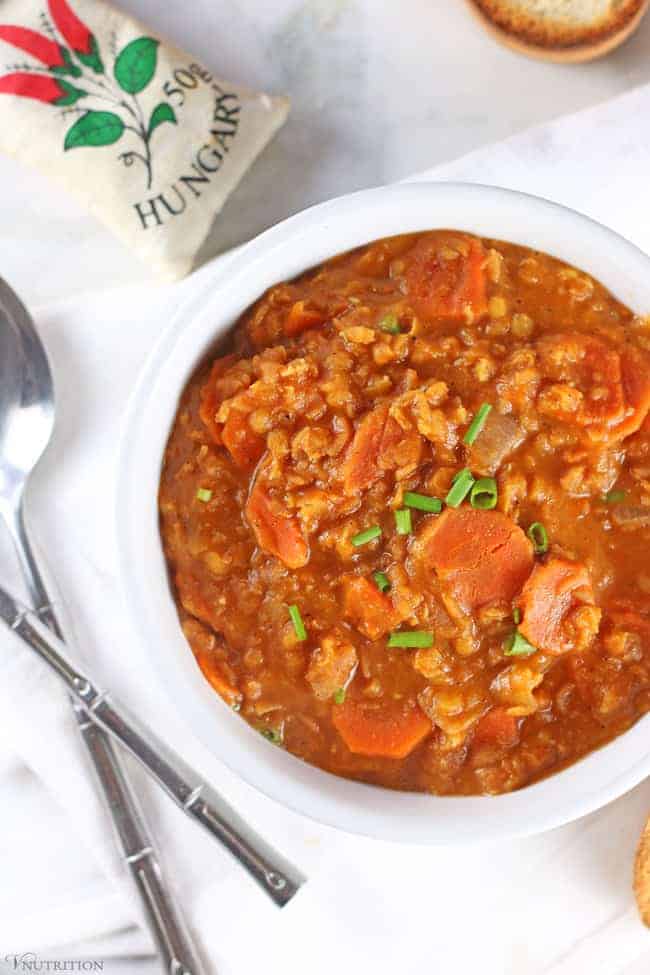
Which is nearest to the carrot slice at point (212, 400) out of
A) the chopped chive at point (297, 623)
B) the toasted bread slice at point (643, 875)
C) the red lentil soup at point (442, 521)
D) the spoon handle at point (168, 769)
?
the red lentil soup at point (442, 521)

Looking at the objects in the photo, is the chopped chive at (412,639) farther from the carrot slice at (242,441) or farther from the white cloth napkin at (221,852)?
the white cloth napkin at (221,852)

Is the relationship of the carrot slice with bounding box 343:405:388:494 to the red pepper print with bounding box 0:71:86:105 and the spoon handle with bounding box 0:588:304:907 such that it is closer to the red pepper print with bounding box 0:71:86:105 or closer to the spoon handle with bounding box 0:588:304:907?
the spoon handle with bounding box 0:588:304:907

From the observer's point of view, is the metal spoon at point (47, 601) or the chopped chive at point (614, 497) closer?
the chopped chive at point (614, 497)

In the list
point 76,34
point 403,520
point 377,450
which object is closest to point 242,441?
point 377,450

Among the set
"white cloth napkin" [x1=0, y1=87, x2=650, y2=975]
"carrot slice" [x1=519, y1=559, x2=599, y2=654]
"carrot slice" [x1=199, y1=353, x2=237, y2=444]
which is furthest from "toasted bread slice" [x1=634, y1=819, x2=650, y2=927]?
"carrot slice" [x1=199, y1=353, x2=237, y2=444]

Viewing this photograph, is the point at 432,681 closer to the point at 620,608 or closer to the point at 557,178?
the point at 620,608

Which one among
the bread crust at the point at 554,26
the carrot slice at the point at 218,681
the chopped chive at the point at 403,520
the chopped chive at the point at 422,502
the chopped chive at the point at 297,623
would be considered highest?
the bread crust at the point at 554,26

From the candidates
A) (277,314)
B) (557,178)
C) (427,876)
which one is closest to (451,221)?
(277,314)
